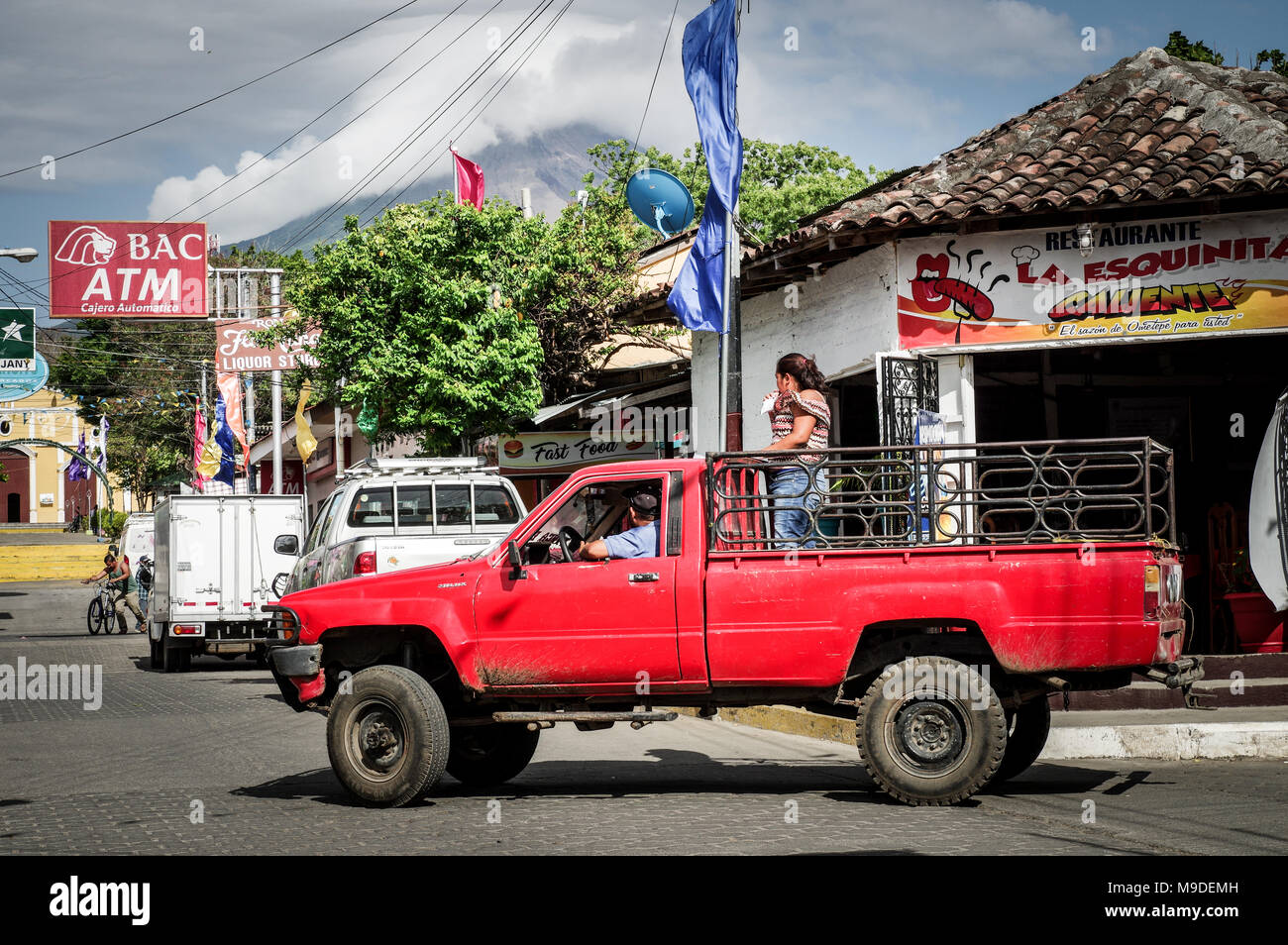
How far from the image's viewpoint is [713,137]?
13.1m

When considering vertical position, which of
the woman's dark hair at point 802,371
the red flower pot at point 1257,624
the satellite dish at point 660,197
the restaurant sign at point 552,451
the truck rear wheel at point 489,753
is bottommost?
the truck rear wheel at point 489,753

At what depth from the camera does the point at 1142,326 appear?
13.5 meters

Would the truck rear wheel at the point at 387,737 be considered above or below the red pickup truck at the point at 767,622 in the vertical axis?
below

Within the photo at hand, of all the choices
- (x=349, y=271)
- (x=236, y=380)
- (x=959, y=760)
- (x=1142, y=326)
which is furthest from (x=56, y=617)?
(x=959, y=760)

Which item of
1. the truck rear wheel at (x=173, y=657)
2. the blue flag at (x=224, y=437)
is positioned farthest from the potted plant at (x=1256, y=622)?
the blue flag at (x=224, y=437)

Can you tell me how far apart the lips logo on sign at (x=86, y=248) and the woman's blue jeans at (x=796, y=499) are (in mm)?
28901

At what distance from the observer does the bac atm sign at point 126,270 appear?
33.0 metres

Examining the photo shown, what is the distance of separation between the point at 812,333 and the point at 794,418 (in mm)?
6854

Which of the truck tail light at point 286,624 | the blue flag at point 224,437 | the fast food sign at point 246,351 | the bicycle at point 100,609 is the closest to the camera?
the truck tail light at point 286,624

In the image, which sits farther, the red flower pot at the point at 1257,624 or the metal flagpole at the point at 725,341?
the red flower pot at the point at 1257,624

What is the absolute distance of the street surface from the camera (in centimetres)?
670

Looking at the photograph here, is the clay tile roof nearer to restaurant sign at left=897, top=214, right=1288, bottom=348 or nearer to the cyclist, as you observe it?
restaurant sign at left=897, top=214, right=1288, bottom=348

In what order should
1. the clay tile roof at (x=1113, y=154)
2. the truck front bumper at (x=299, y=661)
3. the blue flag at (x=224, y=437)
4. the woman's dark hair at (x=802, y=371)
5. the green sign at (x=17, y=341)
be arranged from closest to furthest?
the truck front bumper at (x=299, y=661) → the woman's dark hair at (x=802, y=371) → the clay tile roof at (x=1113, y=154) → the green sign at (x=17, y=341) → the blue flag at (x=224, y=437)

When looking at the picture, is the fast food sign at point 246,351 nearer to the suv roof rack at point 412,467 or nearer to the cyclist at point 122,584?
the cyclist at point 122,584
